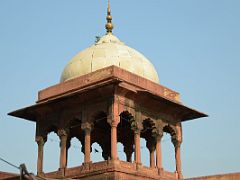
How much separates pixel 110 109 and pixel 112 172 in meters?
2.40

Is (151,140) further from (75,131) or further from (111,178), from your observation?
(111,178)

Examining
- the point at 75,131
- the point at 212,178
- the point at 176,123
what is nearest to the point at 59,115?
the point at 75,131

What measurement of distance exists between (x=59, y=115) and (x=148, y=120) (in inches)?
146

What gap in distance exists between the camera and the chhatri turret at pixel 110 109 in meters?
18.0

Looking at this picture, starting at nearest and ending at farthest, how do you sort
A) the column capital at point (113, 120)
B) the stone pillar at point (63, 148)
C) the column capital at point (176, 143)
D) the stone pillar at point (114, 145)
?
the stone pillar at point (114, 145)
the column capital at point (113, 120)
the stone pillar at point (63, 148)
the column capital at point (176, 143)

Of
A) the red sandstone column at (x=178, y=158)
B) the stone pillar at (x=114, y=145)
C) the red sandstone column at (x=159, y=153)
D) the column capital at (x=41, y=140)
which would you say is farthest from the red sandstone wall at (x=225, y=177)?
the column capital at (x=41, y=140)

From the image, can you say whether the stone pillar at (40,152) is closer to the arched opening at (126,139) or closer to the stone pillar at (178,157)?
the arched opening at (126,139)

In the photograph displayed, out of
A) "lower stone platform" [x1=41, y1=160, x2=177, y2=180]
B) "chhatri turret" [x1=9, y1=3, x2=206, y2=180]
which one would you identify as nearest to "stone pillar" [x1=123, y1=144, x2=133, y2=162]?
"chhatri turret" [x1=9, y1=3, x2=206, y2=180]

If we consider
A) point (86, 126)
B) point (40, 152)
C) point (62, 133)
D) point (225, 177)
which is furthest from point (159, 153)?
point (40, 152)

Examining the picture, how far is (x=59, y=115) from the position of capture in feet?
65.3

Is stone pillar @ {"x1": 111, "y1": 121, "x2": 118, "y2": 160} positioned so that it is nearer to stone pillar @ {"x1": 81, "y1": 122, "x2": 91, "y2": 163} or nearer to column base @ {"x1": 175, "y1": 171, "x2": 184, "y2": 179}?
stone pillar @ {"x1": 81, "y1": 122, "x2": 91, "y2": 163}

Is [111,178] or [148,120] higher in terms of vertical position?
[148,120]

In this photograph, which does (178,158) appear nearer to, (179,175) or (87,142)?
(179,175)

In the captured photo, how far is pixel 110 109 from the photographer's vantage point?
18.0 metres
